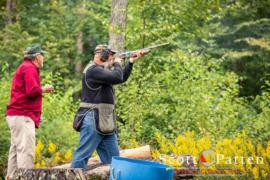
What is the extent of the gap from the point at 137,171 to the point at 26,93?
2700 mm

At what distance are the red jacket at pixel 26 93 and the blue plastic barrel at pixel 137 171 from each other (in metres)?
2.34

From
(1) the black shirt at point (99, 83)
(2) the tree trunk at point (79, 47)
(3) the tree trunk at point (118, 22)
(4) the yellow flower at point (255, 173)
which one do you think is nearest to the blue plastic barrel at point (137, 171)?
(4) the yellow flower at point (255, 173)

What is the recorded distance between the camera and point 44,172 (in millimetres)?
6891

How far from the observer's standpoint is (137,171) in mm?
6574

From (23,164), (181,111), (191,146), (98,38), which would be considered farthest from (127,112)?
(98,38)

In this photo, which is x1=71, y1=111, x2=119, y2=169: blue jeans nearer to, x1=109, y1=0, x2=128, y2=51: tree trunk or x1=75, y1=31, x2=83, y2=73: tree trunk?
x1=109, y1=0, x2=128, y2=51: tree trunk

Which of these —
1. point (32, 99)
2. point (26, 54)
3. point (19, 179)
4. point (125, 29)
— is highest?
point (125, 29)

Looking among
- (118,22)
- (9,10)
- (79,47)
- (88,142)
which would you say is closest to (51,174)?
(88,142)

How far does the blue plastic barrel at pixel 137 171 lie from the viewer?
257 inches

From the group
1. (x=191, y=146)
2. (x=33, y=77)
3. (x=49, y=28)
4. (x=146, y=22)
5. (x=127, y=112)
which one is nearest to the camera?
(x=33, y=77)

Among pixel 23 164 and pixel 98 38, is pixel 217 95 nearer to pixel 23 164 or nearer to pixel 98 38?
pixel 23 164

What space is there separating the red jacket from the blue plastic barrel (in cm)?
234

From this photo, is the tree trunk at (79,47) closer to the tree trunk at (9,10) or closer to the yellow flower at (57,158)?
the tree trunk at (9,10)

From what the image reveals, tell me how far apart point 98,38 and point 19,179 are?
54.5 ft
